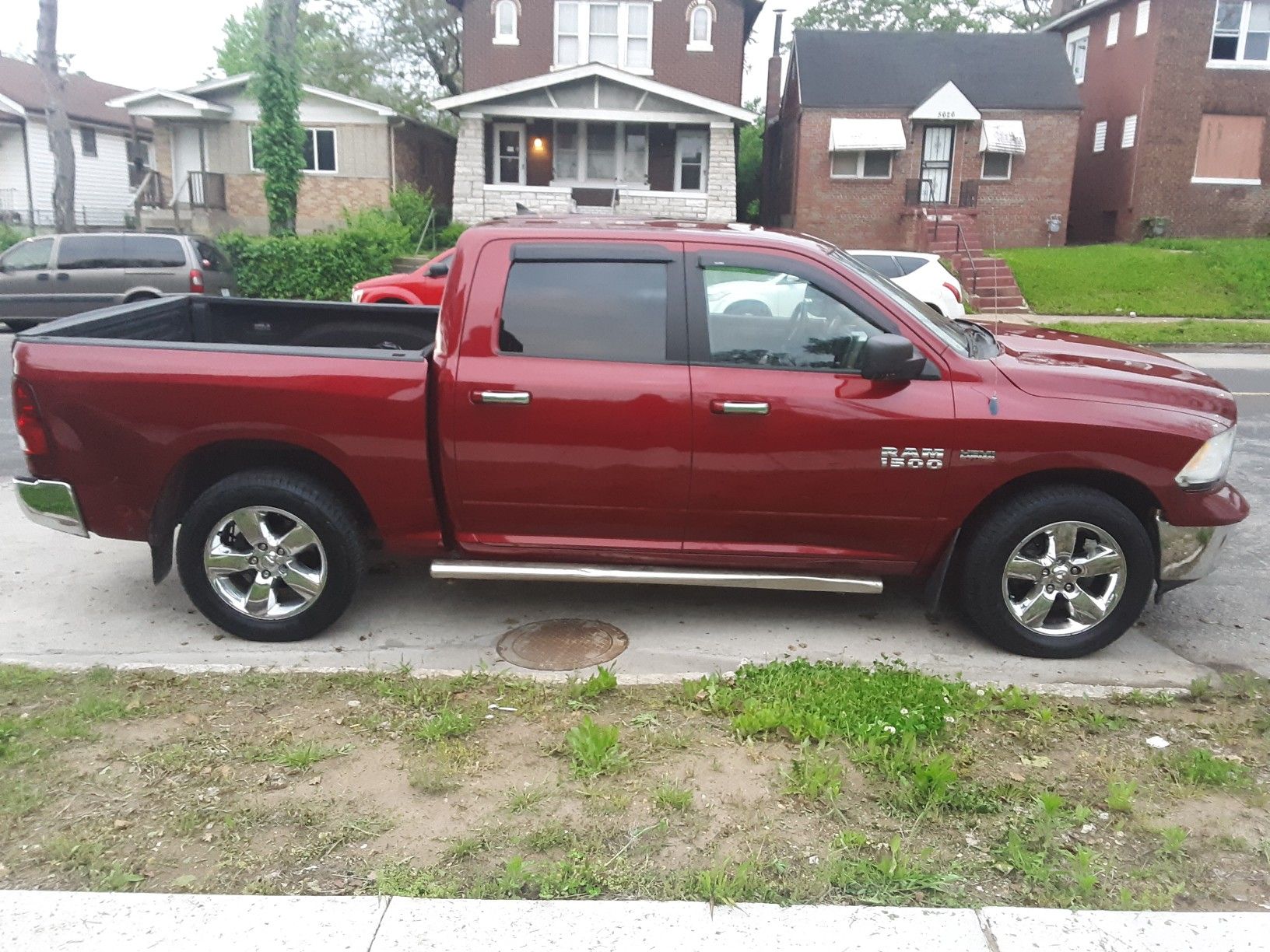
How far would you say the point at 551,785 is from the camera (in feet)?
11.9

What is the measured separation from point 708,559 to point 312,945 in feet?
8.42

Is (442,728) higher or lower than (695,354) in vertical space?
lower

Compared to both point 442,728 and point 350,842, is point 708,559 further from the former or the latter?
point 350,842

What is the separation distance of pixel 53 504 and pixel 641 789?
10.5 ft

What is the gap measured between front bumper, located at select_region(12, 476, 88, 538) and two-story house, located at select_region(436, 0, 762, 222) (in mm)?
23540

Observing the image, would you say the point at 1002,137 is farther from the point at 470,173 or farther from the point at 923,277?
the point at 923,277

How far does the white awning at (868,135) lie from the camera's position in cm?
2750

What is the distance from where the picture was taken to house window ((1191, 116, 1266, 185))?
89.5ft

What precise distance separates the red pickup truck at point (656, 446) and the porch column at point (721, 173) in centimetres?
2356

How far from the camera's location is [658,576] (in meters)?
4.87

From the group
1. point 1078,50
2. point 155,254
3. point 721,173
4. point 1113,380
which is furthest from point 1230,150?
point 1113,380

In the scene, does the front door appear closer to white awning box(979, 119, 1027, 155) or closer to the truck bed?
the truck bed

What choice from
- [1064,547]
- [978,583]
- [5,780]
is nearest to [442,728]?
[5,780]

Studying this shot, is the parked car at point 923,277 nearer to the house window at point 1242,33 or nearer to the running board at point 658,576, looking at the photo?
the running board at point 658,576
